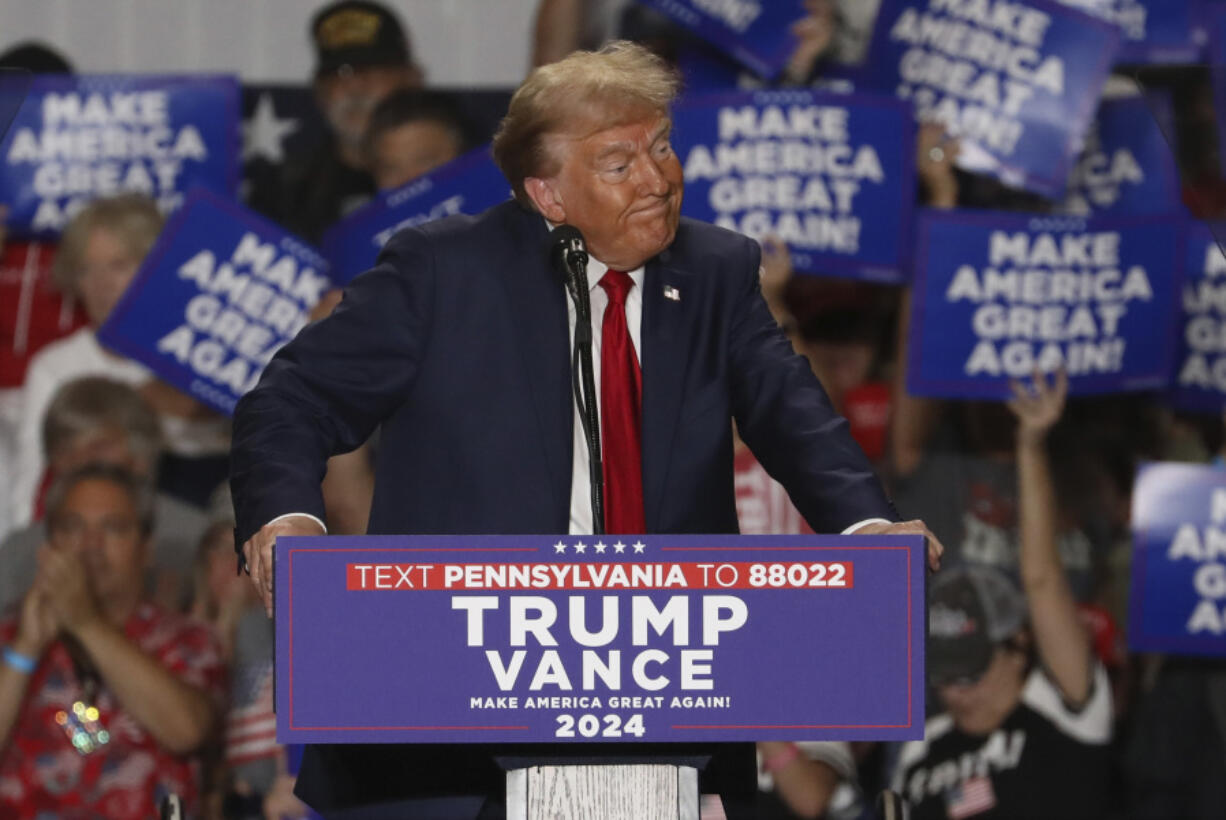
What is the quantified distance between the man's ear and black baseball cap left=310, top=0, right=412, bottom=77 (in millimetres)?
2863

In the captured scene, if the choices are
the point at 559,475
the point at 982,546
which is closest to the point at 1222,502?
the point at 982,546

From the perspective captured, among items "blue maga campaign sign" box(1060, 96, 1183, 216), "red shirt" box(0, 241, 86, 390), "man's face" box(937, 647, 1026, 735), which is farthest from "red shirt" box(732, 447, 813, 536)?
"red shirt" box(0, 241, 86, 390)

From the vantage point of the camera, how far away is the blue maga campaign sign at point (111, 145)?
478cm

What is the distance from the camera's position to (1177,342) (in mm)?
4676

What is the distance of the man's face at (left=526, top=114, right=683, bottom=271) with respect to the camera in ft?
7.51

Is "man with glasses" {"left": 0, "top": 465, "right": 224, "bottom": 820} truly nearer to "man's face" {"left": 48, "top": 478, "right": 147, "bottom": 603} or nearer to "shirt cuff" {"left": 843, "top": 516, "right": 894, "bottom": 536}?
"man's face" {"left": 48, "top": 478, "right": 147, "bottom": 603}

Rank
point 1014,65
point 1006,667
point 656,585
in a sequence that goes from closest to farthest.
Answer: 1. point 656,585
2. point 1006,667
3. point 1014,65

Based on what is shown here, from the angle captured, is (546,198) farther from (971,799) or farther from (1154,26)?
(1154,26)

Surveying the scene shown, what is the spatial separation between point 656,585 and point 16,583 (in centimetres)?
272

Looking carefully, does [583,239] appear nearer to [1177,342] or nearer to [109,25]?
[1177,342]

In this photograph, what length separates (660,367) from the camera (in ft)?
7.64

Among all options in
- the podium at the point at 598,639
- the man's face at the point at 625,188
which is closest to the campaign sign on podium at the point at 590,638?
the podium at the point at 598,639

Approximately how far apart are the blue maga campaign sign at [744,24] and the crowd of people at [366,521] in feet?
0.24

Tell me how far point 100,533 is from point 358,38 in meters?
1.67
